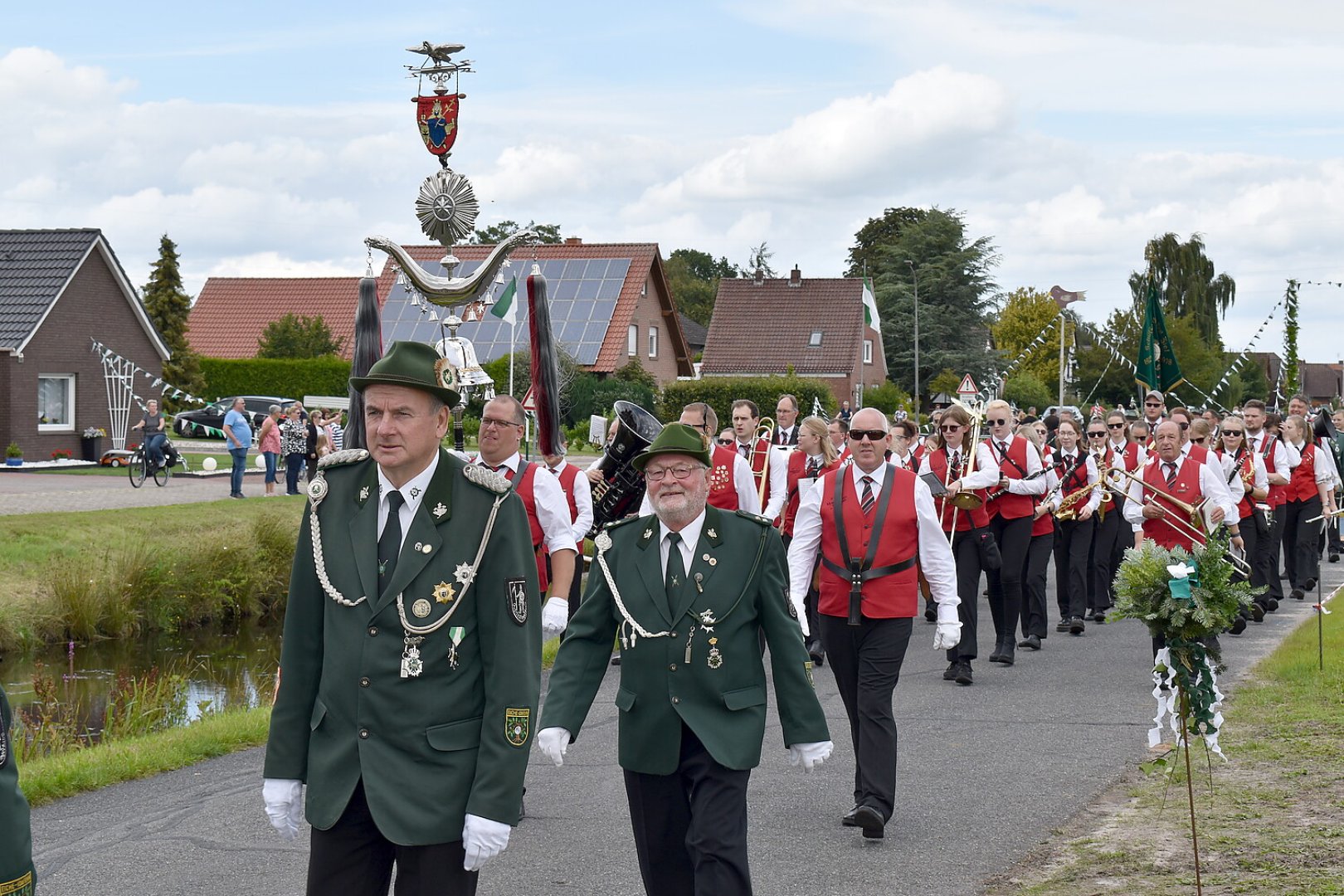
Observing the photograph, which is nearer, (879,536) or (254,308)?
(879,536)

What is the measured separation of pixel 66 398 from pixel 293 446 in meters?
13.3

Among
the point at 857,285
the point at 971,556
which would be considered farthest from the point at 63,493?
the point at 857,285

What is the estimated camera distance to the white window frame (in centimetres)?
3731

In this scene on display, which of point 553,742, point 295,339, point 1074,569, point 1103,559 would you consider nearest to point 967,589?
point 1074,569

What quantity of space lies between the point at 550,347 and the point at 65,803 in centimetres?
892

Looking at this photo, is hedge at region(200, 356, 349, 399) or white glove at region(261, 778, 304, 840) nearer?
white glove at region(261, 778, 304, 840)

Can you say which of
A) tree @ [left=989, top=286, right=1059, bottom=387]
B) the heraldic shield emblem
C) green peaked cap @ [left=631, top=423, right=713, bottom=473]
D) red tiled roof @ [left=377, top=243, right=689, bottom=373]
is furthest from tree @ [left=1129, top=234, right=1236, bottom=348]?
green peaked cap @ [left=631, top=423, right=713, bottom=473]

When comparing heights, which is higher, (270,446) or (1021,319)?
(1021,319)

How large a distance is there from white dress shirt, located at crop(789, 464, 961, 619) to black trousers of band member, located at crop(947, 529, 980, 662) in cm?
344

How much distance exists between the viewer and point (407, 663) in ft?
12.9

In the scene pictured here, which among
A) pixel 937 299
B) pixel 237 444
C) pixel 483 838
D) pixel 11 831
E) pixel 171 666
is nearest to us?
pixel 11 831

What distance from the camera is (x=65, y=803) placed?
25.7 feet

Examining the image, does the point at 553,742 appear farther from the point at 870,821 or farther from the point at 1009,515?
the point at 1009,515

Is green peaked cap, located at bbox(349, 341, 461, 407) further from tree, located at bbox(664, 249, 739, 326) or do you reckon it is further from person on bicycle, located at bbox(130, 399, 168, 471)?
tree, located at bbox(664, 249, 739, 326)
